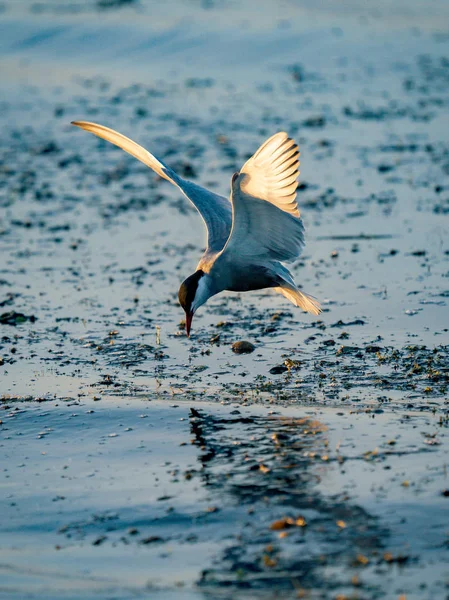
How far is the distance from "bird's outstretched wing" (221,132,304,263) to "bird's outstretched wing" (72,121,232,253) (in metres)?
0.40

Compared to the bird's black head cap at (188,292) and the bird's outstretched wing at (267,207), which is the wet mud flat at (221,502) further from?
the bird's outstretched wing at (267,207)

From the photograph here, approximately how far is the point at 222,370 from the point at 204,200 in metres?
1.41

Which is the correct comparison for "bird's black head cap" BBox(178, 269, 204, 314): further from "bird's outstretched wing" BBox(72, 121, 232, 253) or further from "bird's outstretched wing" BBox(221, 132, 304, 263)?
"bird's outstretched wing" BBox(72, 121, 232, 253)

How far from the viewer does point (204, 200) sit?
7.77 m

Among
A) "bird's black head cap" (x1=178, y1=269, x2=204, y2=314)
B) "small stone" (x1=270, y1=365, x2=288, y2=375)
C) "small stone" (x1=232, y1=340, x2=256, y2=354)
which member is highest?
"bird's black head cap" (x1=178, y1=269, x2=204, y2=314)

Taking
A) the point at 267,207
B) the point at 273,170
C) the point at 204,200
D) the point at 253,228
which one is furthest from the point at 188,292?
the point at 204,200

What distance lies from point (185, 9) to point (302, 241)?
18.8 meters

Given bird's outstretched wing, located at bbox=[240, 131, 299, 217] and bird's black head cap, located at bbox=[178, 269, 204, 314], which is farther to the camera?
bird's black head cap, located at bbox=[178, 269, 204, 314]

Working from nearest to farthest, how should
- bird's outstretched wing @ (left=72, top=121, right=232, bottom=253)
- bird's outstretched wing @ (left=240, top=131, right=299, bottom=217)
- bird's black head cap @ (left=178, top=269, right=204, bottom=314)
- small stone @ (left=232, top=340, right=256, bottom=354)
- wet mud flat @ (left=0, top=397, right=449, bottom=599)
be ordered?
wet mud flat @ (left=0, top=397, right=449, bottom=599) → bird's outstretched wing @ (left=240, top=131, right=299, bottom=217) → bird's black head cap @ (left=178, top=269, right=204, bottom=314) → small stone @ (left=232, top=340, right=256, bottom=354) → bird's outstretched wing @ (left=72, top=121, right=232, bottom=253)

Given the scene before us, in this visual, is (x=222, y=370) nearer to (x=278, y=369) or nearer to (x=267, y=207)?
(x=278, y=369)

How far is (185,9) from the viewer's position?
24672mm

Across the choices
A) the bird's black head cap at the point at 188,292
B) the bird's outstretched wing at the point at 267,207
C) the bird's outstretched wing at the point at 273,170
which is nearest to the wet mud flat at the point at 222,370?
the bird's black head cap at the point at 188,292

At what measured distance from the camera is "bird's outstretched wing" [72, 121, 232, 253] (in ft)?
24.6

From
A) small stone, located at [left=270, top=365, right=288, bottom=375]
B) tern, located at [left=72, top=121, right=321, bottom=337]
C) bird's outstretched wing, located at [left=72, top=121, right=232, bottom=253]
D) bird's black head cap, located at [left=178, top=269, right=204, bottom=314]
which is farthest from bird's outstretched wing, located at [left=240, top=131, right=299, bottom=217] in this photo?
small stone, located at [left=270, top=365, right=288, bottom=375]
